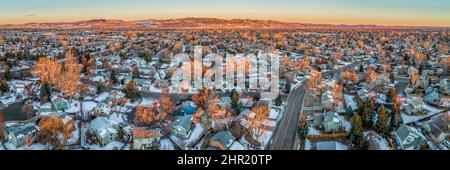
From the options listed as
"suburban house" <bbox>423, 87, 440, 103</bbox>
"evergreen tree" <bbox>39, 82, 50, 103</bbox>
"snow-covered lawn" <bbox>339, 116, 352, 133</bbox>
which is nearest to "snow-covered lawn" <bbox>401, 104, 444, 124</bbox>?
"suburban house" <bbox>423, 87, 440, 103</bbox>

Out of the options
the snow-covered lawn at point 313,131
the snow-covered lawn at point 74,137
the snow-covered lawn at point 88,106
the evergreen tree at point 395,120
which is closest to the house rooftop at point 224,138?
the snow-covered lawn at point 313,131

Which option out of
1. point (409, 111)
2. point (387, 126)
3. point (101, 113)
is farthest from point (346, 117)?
point (101, 113)

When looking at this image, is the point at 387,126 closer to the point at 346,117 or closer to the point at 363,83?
the point at 346,117

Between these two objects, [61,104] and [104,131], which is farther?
[61,104]

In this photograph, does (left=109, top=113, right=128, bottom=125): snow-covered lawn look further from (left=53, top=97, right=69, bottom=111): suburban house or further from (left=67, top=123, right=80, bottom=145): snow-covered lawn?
(left=53, top=97, right=69, bottom=111): suburban house

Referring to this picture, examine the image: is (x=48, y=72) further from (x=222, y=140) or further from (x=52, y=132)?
(x=222, y=140)

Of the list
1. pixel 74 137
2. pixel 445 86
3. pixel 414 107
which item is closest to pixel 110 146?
pixel 74 137
